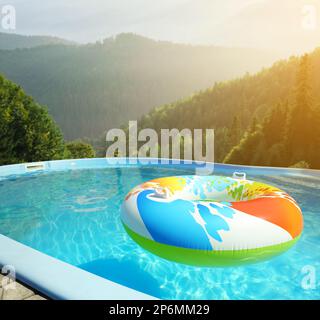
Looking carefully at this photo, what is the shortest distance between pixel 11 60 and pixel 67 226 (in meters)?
74.3

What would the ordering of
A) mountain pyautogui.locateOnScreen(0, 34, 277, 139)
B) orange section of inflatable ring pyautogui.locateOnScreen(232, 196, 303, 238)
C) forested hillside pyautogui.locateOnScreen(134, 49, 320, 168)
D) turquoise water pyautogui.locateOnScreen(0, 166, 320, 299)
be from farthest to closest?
1. mountain pyautogui.locateOnScreen(0, 34, 277, 139)
2. forested hillside pyautogui.locateOnScreen(134, 49, 320, 168)
3. turquoise water pyautogui.locateOnScreen(0, 166, 320, 299)
4. orange section of inflatable ring pyautogui.locateOnScreen(232, 196, 303, 238)

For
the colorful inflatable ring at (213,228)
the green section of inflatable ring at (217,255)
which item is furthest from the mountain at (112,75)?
the green section of inflatable ring at (217,255)

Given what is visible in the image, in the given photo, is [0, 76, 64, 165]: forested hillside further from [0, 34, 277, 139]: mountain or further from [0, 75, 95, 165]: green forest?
[0, 34, 277, 139]: mountain

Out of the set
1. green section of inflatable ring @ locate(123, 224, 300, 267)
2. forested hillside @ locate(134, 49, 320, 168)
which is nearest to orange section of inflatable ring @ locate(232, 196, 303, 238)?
green section of inflatable ring @ locate(123, 224, 300, 267)

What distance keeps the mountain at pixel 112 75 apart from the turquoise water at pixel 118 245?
58.2m

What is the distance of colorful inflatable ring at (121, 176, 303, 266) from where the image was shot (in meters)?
2.28

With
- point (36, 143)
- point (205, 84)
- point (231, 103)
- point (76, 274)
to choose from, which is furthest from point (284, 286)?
point (205, 84)

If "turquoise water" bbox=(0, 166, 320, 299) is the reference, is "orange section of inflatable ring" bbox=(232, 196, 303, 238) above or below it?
above

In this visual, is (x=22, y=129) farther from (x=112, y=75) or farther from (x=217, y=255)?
(x=112, y=75)

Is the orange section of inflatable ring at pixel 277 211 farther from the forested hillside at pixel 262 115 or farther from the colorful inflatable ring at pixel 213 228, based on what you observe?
the forested hillside at pixel 262 115

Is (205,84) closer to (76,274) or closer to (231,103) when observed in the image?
(231,103)

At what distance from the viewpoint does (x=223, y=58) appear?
70188 millimetres

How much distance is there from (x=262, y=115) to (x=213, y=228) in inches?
1501

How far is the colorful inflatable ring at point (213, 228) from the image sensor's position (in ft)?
7.48
